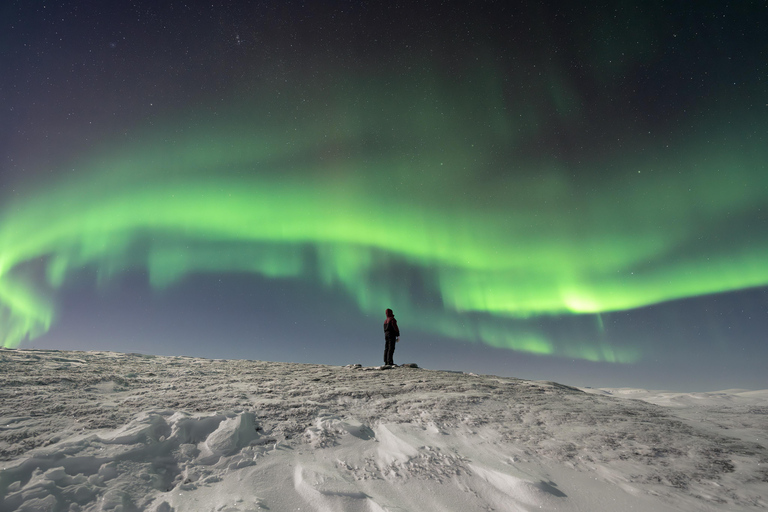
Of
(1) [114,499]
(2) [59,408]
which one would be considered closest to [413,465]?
(1) [114,499]

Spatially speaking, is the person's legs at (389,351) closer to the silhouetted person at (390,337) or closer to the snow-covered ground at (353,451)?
the silhouetted person at (390,337)

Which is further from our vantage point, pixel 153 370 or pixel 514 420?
pixel 153 370

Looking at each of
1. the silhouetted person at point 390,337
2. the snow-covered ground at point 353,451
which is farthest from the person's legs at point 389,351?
the snow-covered ground at point 353,451

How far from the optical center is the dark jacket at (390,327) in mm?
13539

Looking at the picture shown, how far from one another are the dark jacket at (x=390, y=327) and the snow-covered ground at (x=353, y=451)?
609 centimetres

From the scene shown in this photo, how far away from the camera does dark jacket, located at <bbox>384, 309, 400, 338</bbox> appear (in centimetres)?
1354

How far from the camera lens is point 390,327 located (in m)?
13.6

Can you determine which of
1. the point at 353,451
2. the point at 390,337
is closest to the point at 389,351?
the point at 390,337

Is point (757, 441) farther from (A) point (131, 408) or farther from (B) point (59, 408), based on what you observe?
(B) point (59, 408)

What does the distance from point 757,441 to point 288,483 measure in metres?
7.28

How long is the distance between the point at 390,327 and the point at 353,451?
29.0 ft

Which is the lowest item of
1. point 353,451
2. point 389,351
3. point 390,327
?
point 353,451

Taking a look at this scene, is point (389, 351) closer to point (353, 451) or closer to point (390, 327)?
point (390, 327)

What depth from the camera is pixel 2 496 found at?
337 centimetres
